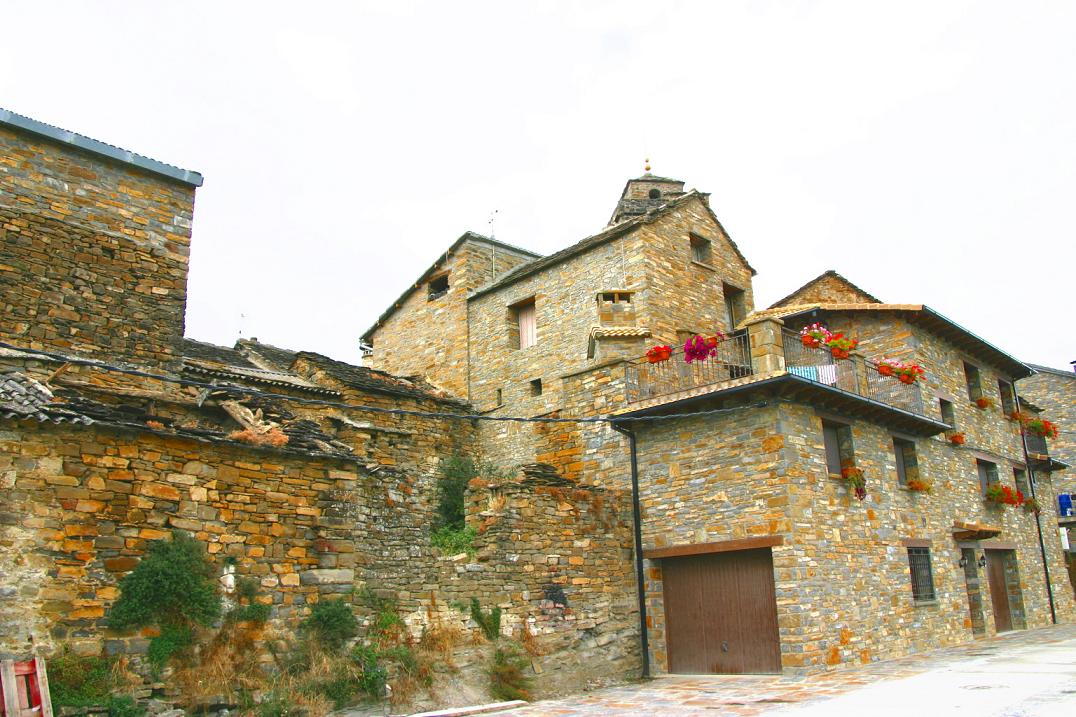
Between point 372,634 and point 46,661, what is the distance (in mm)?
3637

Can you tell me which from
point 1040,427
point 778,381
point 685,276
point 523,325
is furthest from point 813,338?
point 1040,427

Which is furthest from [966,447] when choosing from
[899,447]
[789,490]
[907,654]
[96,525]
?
[96,525]

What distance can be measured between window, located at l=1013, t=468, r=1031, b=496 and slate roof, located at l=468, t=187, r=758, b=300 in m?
8.33

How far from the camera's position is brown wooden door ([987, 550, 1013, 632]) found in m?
17.5

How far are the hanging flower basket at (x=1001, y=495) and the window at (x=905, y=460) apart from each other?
3.68m

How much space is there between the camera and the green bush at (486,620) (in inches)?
454

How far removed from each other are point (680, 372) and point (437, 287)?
384 inches

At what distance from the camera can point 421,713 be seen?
9453mm

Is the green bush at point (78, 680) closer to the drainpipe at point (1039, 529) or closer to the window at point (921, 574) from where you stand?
the window at point (921, 574)

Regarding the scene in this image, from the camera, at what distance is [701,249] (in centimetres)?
2008

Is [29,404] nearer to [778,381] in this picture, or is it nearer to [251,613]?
[251,613]

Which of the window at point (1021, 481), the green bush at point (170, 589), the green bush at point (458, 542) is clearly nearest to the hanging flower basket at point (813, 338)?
the green bush at point (458, 542)

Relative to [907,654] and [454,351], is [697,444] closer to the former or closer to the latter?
[907,654]

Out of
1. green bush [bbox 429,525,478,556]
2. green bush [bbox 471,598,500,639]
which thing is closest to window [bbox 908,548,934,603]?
green bush [bbox 471,598,500,639]
